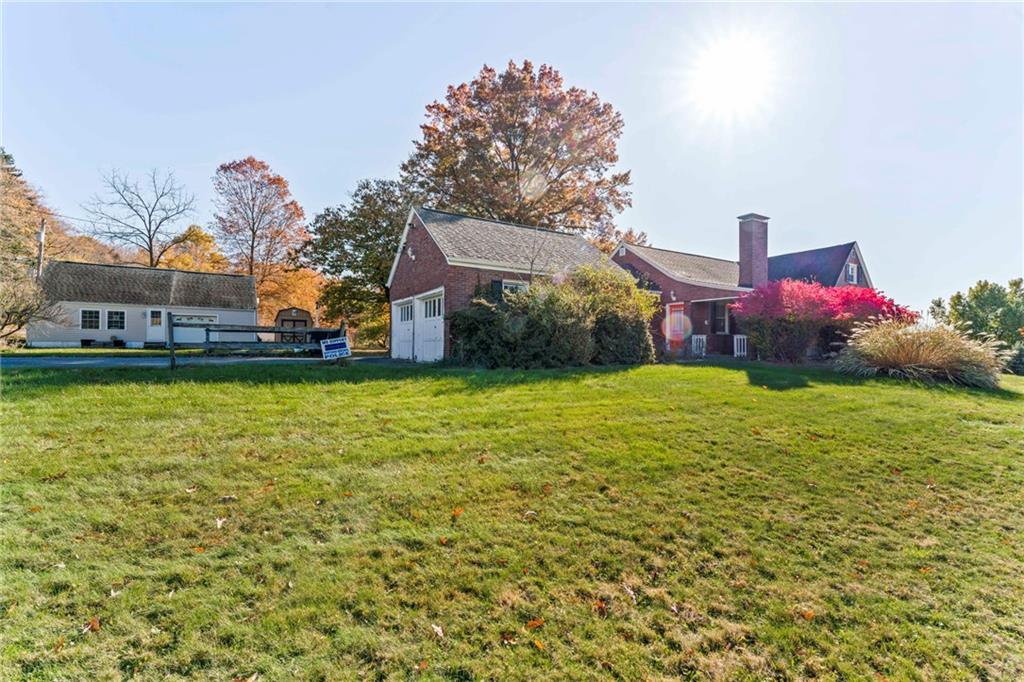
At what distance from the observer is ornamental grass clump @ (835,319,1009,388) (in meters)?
10.9

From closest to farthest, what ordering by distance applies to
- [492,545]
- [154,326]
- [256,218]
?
[492,545], [154,326], [256,218]

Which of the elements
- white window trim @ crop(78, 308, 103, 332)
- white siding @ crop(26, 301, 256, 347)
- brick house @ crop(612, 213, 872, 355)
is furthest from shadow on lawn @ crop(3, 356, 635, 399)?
white window trim @ crop(78, 308, 103, 332)

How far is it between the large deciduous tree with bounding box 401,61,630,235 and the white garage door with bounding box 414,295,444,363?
13417 mm

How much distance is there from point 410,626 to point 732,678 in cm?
176

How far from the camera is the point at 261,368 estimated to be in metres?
9.43

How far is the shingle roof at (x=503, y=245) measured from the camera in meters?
14.8

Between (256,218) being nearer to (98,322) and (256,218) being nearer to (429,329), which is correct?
(98,322)

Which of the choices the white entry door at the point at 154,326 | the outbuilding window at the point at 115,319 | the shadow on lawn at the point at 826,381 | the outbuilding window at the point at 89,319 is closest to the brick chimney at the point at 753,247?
the shadow on lawn at the point at 826,381

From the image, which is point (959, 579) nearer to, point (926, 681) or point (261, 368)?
point (926, 681)

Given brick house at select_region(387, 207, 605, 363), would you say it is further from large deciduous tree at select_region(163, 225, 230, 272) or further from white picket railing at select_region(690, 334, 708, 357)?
large deciduous tree at select_region(163, 225, 230, 272)

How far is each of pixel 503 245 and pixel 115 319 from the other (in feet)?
80.6

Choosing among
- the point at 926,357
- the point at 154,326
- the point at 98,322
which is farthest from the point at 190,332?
the point at 926,357

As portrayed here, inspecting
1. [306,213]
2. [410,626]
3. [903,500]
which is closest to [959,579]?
[903,500]

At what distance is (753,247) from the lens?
65.5 ft
